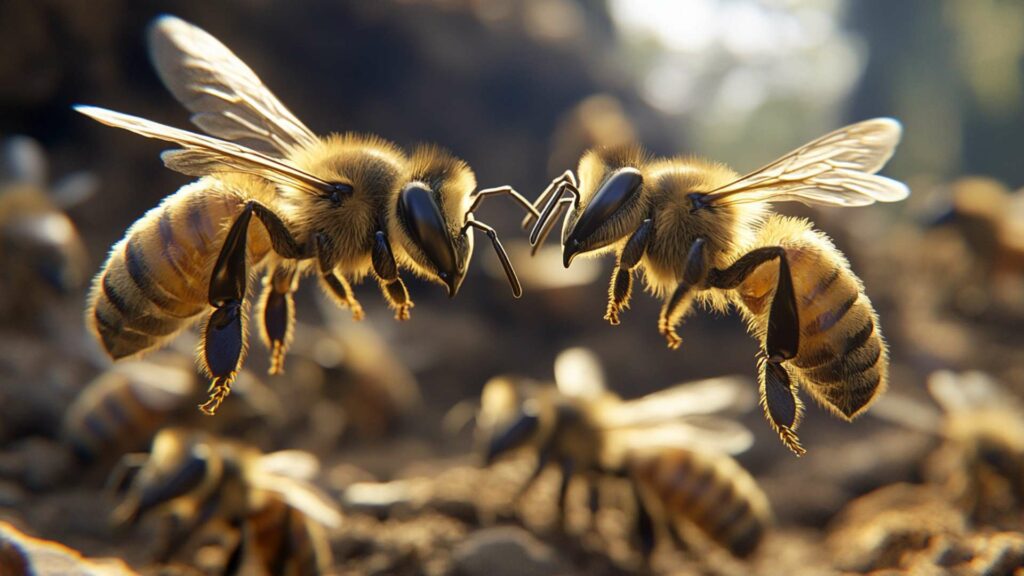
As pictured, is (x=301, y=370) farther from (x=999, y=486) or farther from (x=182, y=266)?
(x=999, y=486)

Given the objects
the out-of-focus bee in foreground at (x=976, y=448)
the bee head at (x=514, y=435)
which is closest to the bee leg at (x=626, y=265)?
the bee head at (x=514, y=435)

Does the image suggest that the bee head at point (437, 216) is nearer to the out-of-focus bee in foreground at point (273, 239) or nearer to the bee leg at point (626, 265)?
the out-of-focus bee in foreground at point (273, 239)

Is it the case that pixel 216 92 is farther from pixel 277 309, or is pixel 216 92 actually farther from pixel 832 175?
pixel 832 175

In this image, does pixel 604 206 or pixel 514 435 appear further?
pixel 514 435

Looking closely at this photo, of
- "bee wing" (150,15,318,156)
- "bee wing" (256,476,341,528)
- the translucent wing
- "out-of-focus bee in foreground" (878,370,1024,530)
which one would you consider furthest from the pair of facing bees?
the translucent wing

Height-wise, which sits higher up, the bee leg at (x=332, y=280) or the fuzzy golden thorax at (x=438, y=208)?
the fuzzy golden thorax at (x=438, y=208)

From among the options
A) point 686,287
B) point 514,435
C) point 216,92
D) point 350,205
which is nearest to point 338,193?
point 350,205
